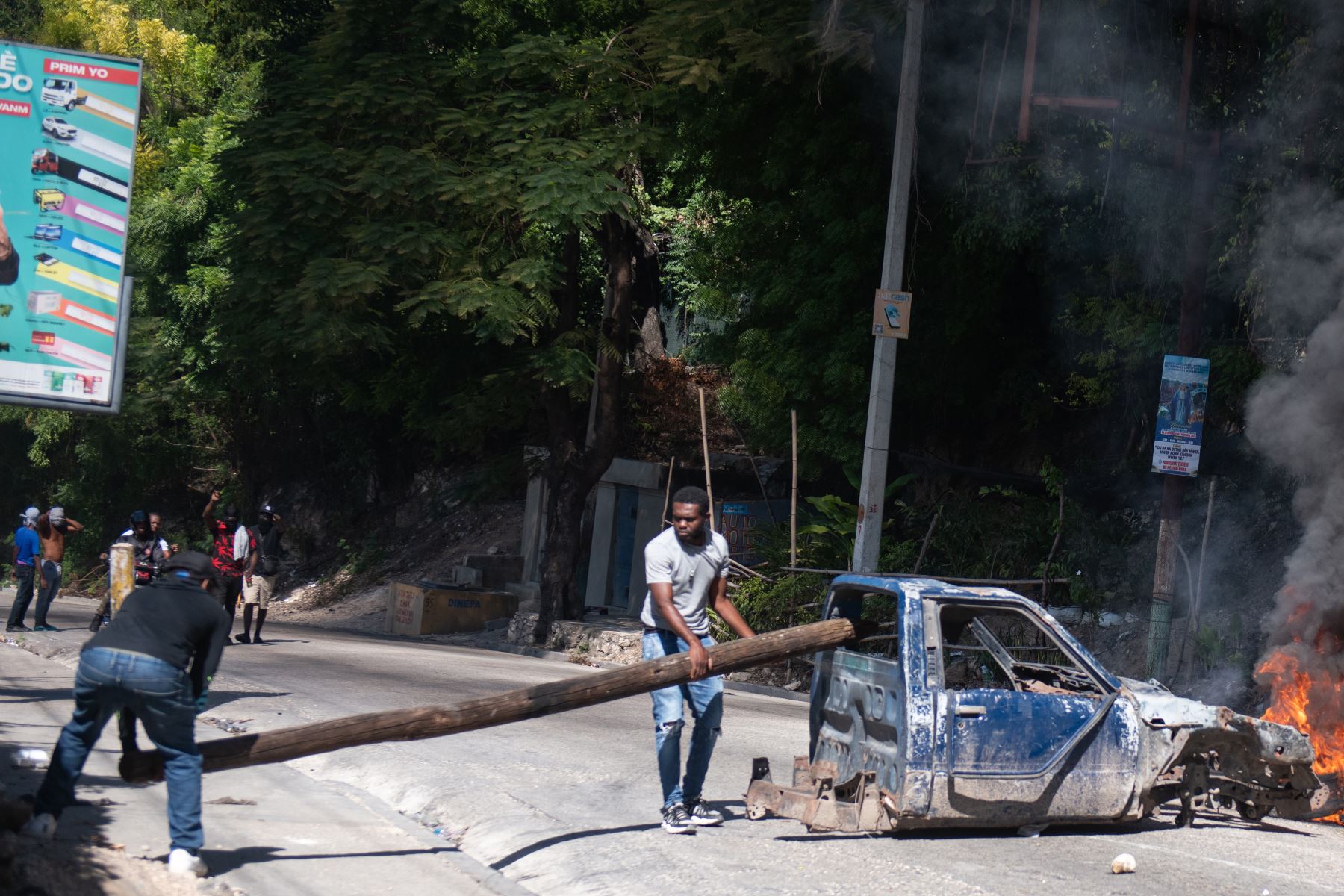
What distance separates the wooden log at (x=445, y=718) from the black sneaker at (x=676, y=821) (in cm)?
65

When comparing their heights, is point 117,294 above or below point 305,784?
above

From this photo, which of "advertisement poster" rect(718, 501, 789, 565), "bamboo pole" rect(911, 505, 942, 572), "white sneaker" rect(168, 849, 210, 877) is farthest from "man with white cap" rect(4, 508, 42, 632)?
"white sneaker" rect(168, 849, 210, 877)

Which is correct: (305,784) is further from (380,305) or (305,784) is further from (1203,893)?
(380,305)

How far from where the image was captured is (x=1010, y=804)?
6.62 meters

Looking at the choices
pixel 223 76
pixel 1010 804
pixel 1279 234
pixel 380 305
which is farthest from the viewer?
pixel 223 76

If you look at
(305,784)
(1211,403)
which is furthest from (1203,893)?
(1211,403)

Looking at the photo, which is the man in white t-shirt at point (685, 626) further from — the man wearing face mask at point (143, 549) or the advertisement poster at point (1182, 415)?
the man wearing face mask at point (143, 549)

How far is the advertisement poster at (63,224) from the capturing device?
32.3 feet

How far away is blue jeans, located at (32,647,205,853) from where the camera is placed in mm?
5492

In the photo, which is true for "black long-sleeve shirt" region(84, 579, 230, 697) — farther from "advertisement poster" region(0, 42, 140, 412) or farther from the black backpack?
the black backpack

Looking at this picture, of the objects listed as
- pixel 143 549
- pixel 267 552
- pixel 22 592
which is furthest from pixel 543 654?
pixel 22 592

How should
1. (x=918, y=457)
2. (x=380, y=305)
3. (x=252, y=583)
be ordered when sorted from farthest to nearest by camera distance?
(x=380, y=305), (x=918, y=457), (x=252, y=583)

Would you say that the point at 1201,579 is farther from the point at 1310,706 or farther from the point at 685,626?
the point at 685,626

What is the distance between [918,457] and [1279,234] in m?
6.93
